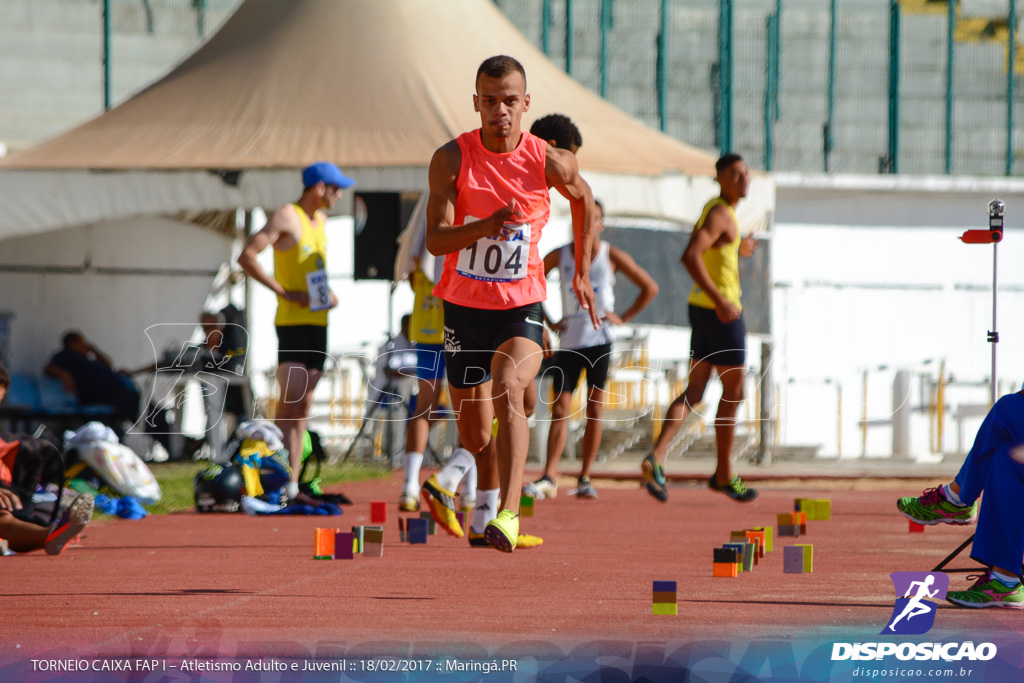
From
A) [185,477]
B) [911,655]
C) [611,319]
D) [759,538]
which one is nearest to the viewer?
[911,655]

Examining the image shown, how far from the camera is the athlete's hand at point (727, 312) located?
8820 millimetres

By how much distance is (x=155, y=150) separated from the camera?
459 inches

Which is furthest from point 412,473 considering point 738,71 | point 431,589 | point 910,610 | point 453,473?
point 738,71

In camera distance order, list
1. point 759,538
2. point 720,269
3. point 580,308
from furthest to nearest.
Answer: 1. point 580,308
2. point 720,269
3. point 759,538

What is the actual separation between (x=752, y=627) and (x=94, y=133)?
9.35 m

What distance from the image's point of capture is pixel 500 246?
5492 millimetres

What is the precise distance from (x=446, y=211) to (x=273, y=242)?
331cm

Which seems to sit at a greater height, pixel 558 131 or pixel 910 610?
pixel 558 131

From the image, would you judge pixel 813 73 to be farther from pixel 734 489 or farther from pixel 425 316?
pixel 425 316

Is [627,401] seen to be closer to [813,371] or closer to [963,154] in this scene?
[813,371]

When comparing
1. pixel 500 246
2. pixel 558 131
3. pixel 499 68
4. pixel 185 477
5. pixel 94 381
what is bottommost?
pixel 185 477

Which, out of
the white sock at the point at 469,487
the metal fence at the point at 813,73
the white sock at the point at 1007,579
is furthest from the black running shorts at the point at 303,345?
the metal fence at the point at 813,73

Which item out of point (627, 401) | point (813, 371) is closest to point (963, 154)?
point (813, 371)

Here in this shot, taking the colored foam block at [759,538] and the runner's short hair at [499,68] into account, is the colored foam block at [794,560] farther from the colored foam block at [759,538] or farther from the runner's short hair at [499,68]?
the runner's short hair at [499,68]
